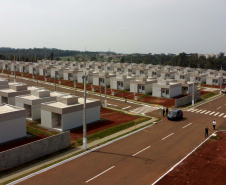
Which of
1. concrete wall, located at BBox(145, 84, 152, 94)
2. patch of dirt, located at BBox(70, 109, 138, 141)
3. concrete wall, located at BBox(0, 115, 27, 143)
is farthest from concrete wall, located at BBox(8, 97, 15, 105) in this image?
concrete wall, located at BBox(145, 84, 152, 94)

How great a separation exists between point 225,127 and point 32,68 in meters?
86.2

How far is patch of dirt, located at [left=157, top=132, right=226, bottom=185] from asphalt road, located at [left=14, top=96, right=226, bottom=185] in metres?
1.04

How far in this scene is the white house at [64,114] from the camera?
3453 centimetres

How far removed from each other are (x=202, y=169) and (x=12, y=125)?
22583 millimetres

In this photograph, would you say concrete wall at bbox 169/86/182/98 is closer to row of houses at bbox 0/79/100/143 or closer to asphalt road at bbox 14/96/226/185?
asphalt road at bbox 14/96/226/185

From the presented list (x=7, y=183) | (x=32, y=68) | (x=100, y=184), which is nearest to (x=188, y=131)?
(x=100, y=184)

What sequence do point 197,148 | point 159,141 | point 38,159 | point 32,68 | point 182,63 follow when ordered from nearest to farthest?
point 38,159
point 197,148
point 159,141
point 32,68
point 182,63

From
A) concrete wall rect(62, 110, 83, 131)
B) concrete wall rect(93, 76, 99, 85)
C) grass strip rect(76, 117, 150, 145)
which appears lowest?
grass strip rect(76, 117, 150, 145)

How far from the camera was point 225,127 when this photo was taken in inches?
1444

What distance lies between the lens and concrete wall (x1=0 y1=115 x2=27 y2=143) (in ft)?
96.5

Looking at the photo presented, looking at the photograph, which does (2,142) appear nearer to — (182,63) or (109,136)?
(109,136)

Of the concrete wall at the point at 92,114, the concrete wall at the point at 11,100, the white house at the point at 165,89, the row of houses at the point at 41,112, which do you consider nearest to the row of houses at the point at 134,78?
the white house at the point at 165,89

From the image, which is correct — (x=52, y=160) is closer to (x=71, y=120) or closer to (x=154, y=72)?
(x=71, y=120)

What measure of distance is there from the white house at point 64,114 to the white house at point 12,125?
460 centimetres
